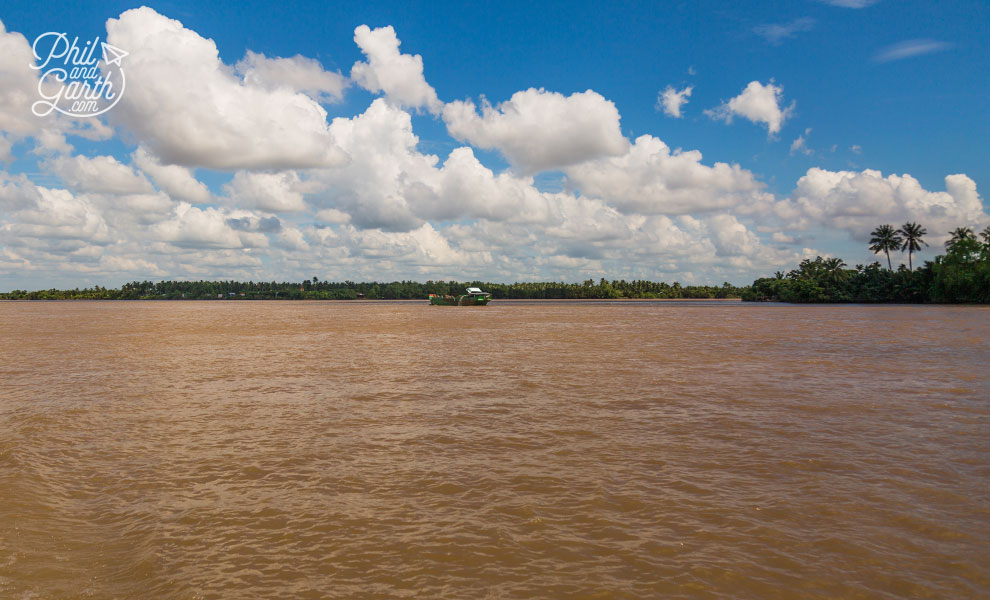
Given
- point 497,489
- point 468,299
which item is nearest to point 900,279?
point 468,299

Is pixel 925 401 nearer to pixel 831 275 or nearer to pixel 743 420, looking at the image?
pixel 743 420

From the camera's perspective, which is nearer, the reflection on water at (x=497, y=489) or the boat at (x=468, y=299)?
the reflection on water at (x=497, y=489)

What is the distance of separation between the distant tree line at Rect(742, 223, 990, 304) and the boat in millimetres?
77121

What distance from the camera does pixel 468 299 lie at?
4855 inches

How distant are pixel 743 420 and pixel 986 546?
626 centimetres

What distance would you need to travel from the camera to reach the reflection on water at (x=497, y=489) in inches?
219

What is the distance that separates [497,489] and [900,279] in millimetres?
138543

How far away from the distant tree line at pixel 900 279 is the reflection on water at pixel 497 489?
104 meters

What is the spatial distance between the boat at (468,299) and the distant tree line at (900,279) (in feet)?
253

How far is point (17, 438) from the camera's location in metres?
11.2

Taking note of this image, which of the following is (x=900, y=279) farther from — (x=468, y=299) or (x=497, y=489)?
(x=497, y=489)

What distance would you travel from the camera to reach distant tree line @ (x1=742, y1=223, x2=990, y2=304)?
9694 centimetres

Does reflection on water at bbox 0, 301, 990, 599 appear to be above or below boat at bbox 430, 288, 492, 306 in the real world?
below

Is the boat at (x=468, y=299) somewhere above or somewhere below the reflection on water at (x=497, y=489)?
above
